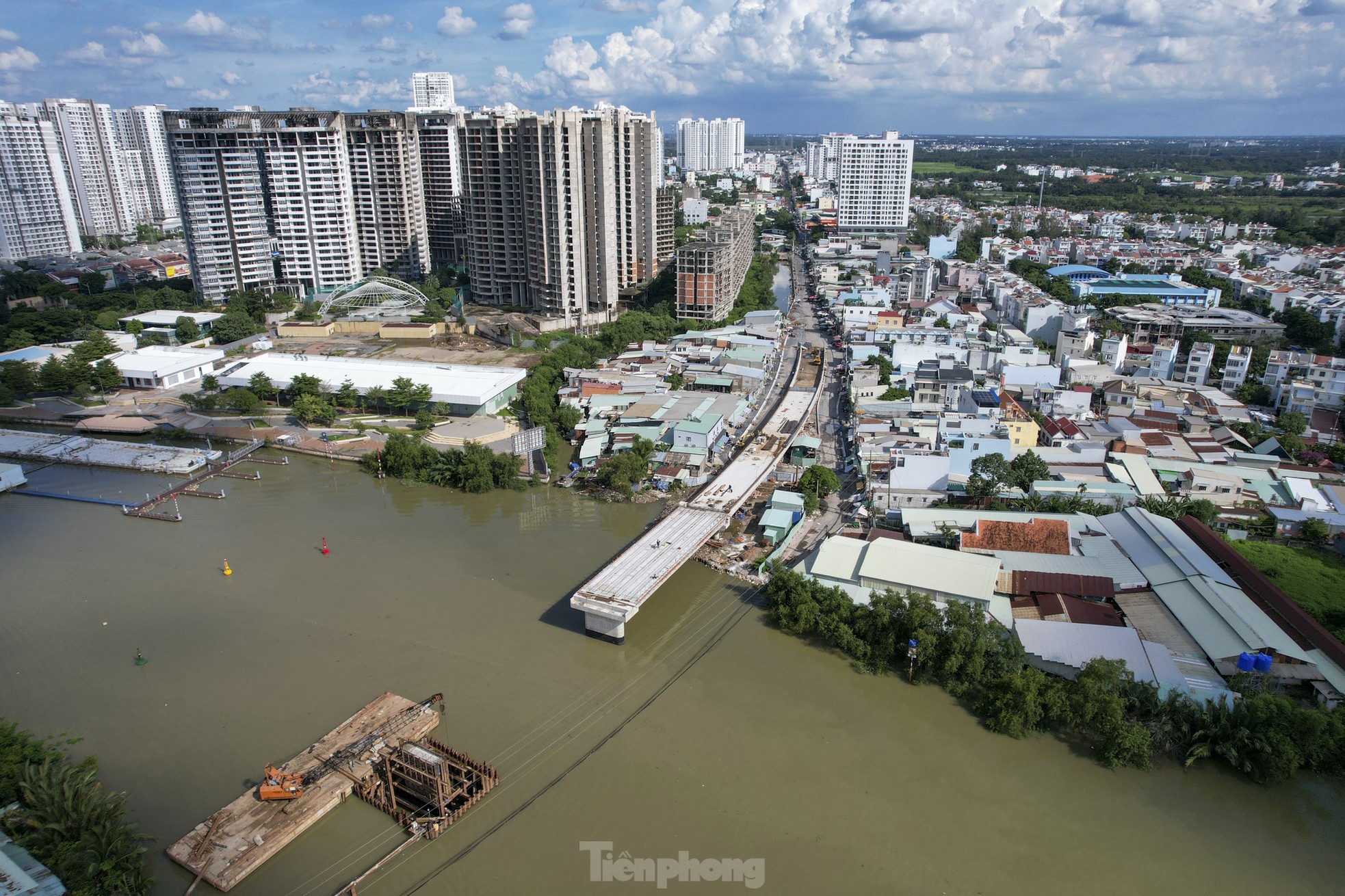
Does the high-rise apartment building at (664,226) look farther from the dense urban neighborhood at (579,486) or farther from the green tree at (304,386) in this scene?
the green tree at (304,386)

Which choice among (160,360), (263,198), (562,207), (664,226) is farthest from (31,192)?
(664,226)

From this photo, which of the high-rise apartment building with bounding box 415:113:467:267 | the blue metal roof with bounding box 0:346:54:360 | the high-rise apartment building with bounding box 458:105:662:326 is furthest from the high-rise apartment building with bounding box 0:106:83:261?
the high-rise apartment building with bounding box 458:105:662:326

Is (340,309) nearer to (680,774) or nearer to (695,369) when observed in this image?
(695,369)

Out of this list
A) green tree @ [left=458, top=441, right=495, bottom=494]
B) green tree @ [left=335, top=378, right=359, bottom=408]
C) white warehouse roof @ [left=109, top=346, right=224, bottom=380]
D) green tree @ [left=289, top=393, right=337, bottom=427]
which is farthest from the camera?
white warehouse roof @ [left=109, top=346, right=224, bottom=380]

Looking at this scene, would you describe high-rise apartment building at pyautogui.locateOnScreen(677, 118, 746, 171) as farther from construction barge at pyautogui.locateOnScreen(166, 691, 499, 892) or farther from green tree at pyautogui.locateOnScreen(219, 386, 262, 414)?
construction barge at pyautogui.locateOnScreen(166, 691, 499, 892)

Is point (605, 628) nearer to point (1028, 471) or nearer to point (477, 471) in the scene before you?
point (477, 471)

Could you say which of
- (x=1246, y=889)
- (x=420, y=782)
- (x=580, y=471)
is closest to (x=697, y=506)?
(x=580, y=471)
